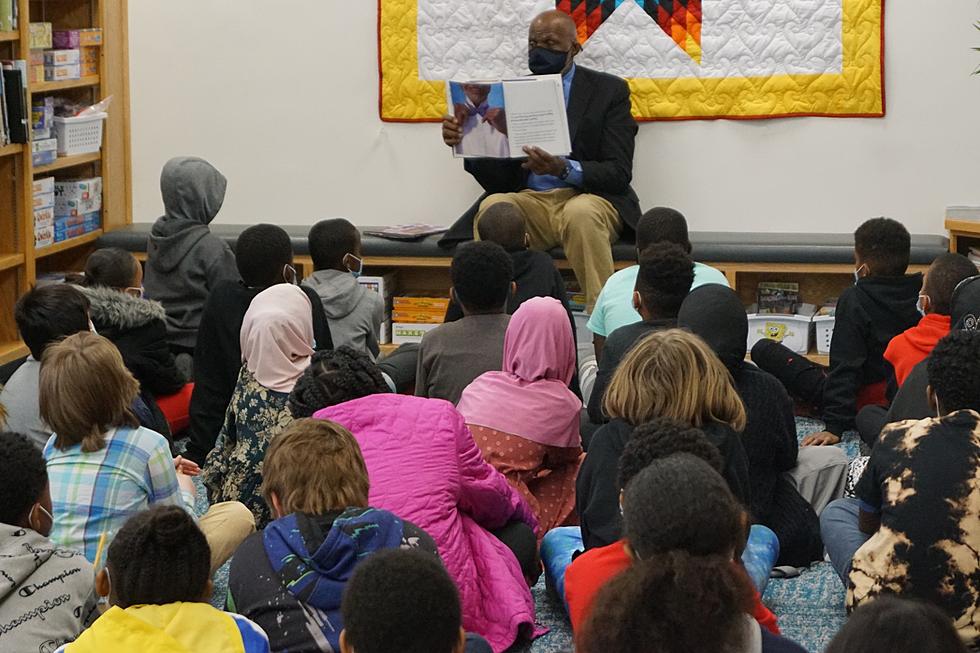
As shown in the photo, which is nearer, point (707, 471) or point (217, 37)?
point (707, 471)

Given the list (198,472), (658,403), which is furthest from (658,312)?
(198,472)

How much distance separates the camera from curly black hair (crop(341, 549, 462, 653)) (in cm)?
156

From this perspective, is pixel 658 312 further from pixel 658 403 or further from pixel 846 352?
pixel 846 352

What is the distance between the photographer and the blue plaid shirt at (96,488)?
A: 2.66 m

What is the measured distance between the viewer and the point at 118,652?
1.73 m

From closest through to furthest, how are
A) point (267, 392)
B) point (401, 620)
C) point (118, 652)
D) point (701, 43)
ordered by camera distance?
point (401, 620) → point (118, 652) → point (267, 392) → point (701, 43)

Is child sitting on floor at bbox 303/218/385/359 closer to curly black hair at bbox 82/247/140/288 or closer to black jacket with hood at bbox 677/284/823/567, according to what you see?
curly black hair at bbox 82/247/140/288

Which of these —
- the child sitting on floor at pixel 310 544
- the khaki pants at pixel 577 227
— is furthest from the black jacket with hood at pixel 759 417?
the khaki pants at pixel 577 227

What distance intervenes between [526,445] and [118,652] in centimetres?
158

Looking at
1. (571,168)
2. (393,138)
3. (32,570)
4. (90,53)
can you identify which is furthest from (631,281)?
(90,53)

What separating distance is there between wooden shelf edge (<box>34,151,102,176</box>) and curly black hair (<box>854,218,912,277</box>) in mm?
3201

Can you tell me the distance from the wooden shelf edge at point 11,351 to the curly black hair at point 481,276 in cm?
224

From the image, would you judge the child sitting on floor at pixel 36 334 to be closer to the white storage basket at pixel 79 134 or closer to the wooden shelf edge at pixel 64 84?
the wooden shelf edge at pixel 64 84

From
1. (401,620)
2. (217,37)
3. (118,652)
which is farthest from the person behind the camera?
(217,37)
